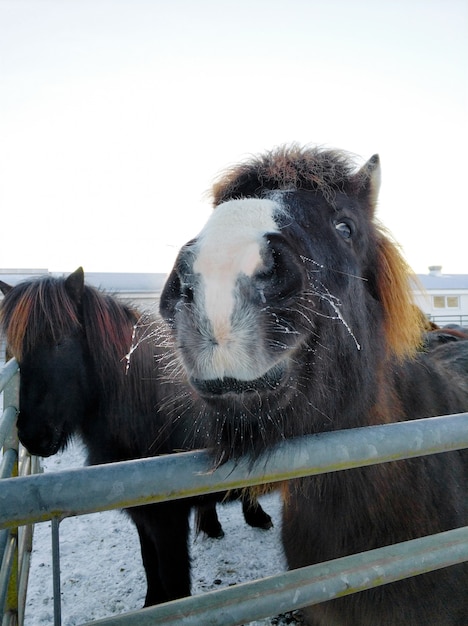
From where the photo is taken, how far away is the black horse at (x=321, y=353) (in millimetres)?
1070

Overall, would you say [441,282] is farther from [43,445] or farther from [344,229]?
[344,229]

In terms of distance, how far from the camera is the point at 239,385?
43.1 inches

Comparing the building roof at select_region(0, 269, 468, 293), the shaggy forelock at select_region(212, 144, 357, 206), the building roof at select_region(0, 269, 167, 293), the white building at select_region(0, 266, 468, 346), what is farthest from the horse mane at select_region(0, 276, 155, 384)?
the white building at select_region(0, 266, 468, 346)

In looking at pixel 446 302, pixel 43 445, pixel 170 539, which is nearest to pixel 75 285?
pixel 43 445

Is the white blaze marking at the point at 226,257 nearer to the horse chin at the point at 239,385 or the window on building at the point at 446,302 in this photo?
the horse chin at the point at 239,385

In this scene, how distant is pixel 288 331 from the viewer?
1.09 meters

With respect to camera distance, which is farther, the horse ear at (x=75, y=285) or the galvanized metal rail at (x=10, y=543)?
the horse ear at (x=75, y=285)

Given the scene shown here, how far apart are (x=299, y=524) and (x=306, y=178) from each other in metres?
1.63

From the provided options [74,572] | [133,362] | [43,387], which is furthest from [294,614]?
[43,387]

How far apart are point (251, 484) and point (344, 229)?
3.46ft

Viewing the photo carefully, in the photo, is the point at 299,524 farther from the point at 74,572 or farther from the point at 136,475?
the point at 74,572

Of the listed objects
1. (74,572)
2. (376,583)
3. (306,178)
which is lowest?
(74,572)

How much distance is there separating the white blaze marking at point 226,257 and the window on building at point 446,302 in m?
27.8

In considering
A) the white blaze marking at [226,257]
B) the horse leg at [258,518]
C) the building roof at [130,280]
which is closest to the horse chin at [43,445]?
the horse leg at [258,518]
